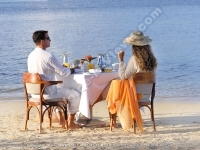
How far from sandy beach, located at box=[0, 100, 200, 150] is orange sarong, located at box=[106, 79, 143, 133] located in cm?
16

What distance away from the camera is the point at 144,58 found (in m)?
6.89

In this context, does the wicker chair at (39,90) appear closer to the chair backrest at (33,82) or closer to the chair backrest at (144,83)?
the chair backrest at (33,82)

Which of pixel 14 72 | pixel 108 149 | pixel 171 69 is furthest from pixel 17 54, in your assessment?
pixel 108 149

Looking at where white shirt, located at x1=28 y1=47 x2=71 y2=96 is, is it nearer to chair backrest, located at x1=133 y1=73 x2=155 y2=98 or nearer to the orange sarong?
the orange sarong

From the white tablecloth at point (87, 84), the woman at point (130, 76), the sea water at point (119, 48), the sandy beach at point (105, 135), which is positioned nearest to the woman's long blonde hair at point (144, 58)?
the woman at point (130, 76)

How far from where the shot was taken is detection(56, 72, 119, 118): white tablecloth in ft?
23.2

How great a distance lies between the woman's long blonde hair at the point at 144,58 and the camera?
687cm

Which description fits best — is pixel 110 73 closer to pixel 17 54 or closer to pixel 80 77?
pixel 80 77

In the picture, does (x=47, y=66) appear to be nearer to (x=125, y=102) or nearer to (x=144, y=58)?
(x=125, y=102)

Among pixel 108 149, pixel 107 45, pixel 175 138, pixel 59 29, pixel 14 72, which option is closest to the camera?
pixel 108 149

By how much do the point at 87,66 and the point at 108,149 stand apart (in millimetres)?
1519

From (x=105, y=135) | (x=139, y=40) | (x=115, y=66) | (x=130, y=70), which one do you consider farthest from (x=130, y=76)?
(x=105, y=135)

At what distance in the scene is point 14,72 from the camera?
52.9 ft

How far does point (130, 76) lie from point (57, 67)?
90 cm
